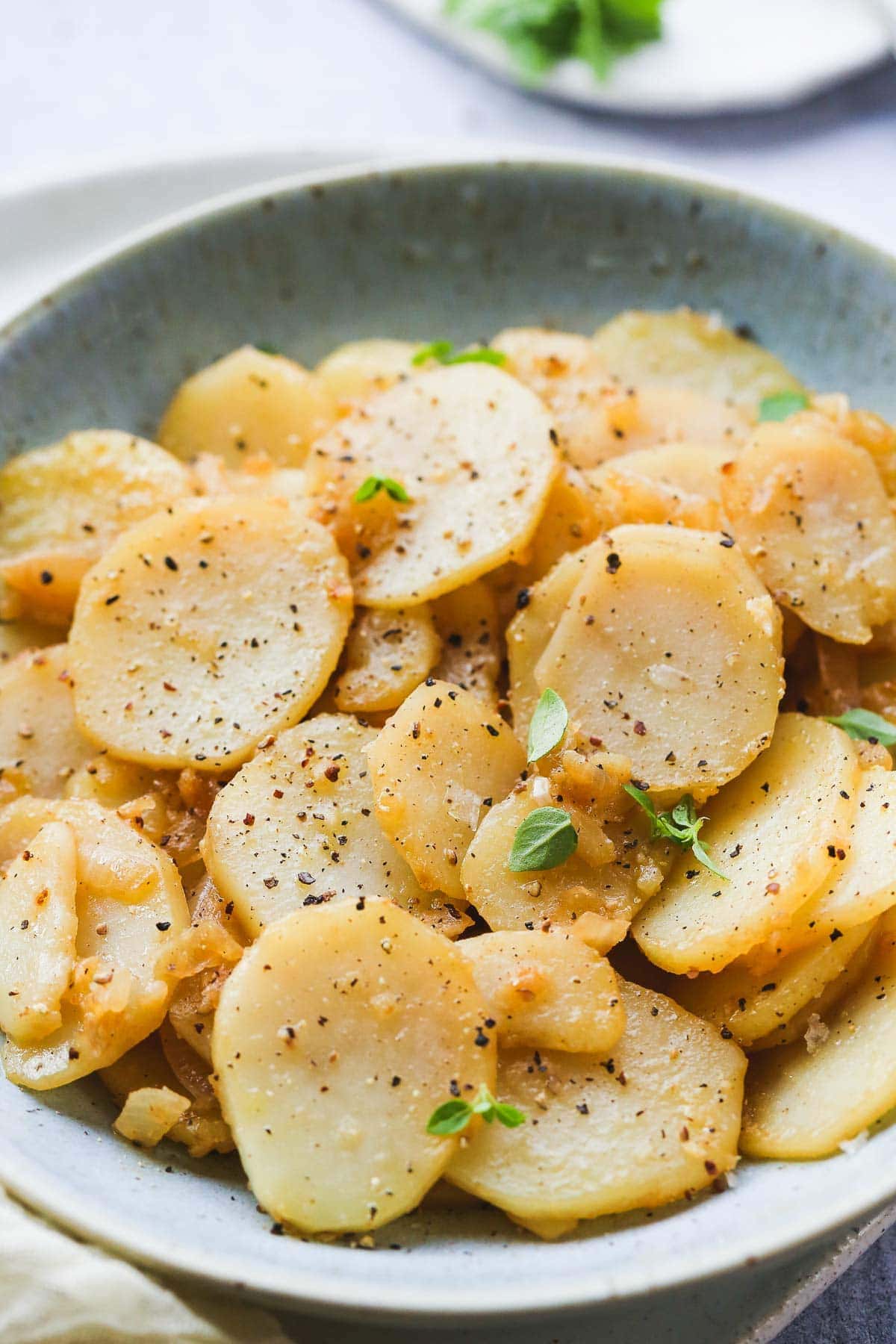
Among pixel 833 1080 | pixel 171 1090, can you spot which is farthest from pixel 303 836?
pixel 833 1080

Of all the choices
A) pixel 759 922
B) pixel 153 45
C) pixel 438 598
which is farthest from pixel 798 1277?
pixel 153 45

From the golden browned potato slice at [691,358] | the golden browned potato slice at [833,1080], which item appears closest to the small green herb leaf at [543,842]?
the golden browned potato slice at [833,1080]

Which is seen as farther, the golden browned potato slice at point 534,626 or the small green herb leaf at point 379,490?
the small green herb leaf at point 379,490

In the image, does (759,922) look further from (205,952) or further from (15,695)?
(15,695)

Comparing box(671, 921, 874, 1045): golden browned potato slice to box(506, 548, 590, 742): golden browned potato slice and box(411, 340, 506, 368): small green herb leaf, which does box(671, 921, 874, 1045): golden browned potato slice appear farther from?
box(411, 340, 506, 368): small green herb leaf

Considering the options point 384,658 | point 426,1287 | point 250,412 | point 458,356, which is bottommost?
point 426,1287

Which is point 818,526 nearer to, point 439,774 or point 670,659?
point 670,659

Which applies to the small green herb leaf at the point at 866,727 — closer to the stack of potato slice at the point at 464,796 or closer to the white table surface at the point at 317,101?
the stack of potato slice at the point at 464,796
